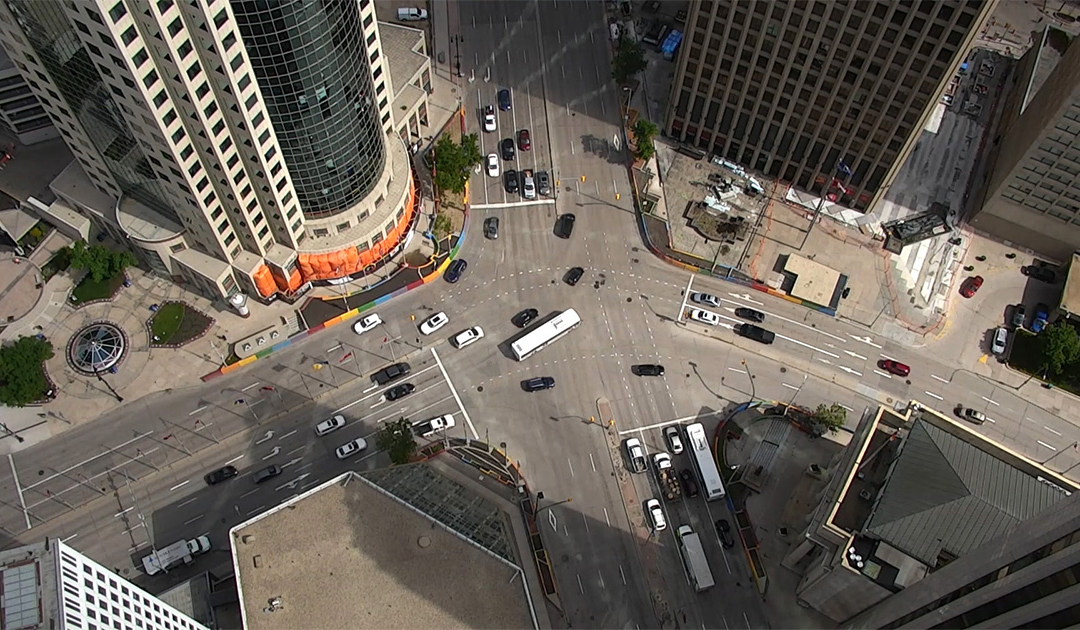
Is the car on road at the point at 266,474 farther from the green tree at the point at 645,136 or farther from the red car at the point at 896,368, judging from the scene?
the red car at the point at 896,368

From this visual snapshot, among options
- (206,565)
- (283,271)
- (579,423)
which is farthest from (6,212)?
(579,423)

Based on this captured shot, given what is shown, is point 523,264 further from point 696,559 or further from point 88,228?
point 88,228

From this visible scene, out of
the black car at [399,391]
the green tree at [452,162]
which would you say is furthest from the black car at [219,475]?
the green tree at [452,162]

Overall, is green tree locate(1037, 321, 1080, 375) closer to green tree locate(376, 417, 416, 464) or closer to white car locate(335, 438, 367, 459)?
green tree locate(376, 417, 416, 464)

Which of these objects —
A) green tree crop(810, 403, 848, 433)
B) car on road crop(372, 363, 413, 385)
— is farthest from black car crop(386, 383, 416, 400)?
green tree crop(810, 403, 848, 433)

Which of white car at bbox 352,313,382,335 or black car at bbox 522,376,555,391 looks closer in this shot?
black car at bbox 522,376,555,391

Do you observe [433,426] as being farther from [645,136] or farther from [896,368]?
[896,368]

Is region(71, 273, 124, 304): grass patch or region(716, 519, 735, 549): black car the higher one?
region(71, 273, 124, 304): grass patch

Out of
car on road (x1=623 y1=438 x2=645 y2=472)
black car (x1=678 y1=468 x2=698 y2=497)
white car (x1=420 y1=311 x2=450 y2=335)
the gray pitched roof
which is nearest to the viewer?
the gray pitched roof

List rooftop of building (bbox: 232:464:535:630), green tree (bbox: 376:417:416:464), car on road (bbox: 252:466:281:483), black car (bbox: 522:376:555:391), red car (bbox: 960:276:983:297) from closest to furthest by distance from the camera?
rooftop of building (bbox: 232:464:535:630) → green tree (bbox: 376:417:416:464) → car on road (bbox: 252:466:281:483) → black car (bbox: 522:376:555:391) → red car (bbox: 960:276:983:297)
